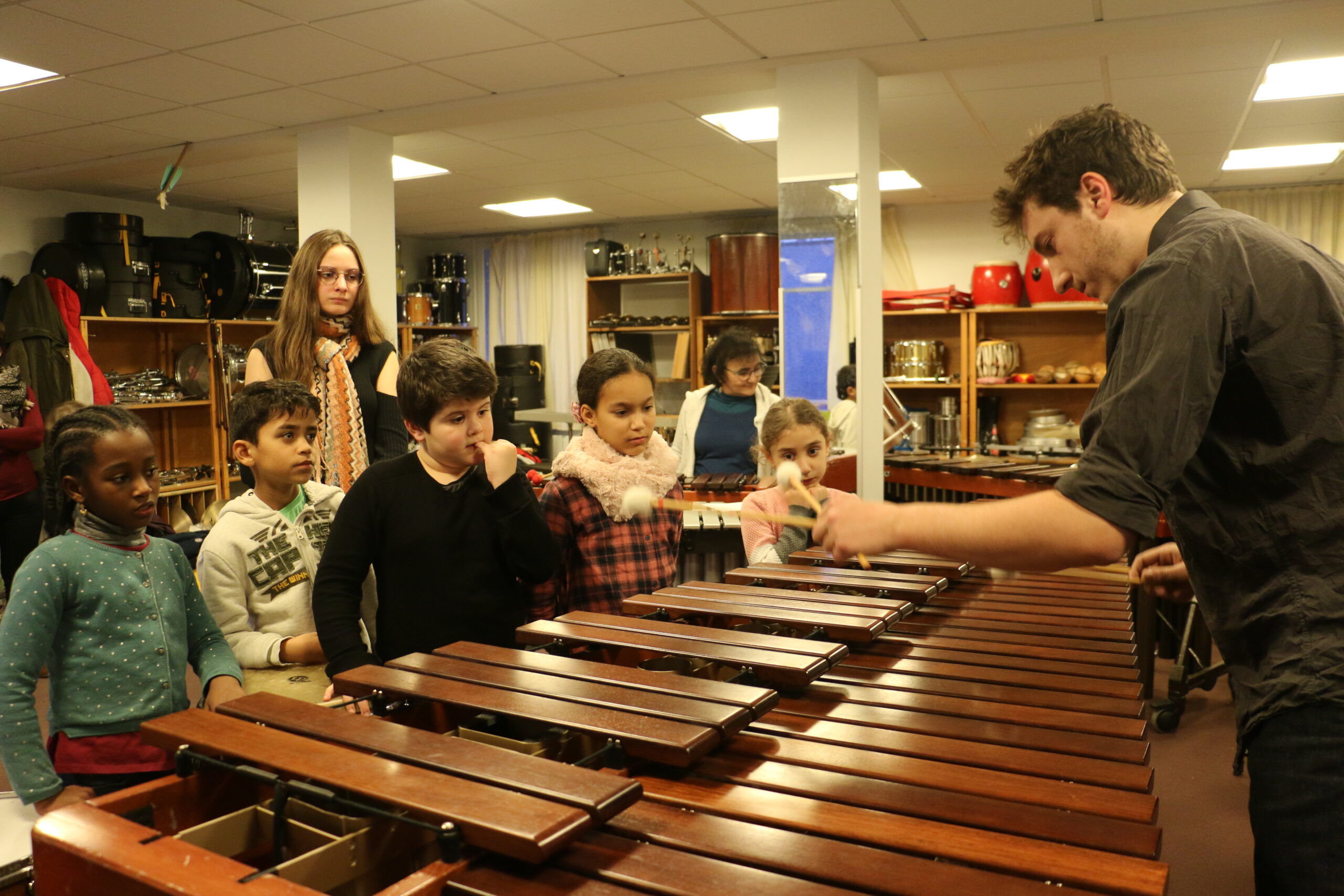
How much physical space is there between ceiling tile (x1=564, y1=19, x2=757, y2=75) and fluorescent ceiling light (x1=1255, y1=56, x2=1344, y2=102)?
2819 mm

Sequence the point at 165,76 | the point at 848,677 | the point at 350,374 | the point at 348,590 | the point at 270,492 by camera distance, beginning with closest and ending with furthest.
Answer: the point at 848,677
the point at 348,590
the point at 270,492
the point at 350,374
the point at 165,76

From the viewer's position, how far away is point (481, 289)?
10.9 meters

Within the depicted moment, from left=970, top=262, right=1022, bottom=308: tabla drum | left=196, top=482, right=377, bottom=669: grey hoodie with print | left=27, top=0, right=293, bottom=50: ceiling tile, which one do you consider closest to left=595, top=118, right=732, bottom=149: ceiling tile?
left=27, top=0, right=293, bottom=50: ceiling tile

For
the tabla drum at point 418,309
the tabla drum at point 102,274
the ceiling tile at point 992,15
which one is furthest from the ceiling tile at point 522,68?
the tabla drum at point 418,309

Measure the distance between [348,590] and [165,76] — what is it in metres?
3.99

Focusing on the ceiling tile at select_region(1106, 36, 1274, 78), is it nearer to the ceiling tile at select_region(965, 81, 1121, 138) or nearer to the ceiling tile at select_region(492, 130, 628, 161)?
the ceiling tile at select_region(965, 81, 1121, 138)

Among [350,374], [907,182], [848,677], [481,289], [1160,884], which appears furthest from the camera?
[481,289]

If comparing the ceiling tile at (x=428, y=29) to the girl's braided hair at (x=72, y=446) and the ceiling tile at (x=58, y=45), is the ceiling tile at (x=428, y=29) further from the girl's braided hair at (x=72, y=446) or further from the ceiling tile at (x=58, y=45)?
the girl's braided hair at (x=72, y=446)

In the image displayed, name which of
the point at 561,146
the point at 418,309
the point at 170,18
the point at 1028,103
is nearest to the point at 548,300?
the point at 418,309

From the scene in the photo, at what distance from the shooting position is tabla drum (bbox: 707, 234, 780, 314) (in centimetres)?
856

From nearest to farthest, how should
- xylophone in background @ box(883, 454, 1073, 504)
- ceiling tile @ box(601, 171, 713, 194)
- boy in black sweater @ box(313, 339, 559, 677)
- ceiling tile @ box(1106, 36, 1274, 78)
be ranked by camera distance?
1. boy in black sweater @ box(313, 339, 559, 677)
2. ceiling tile @ box(1106, 36, 1274, 78)
3. xylophone in background @ box(883, 454, 1073, 504)
4. ceiling tile @ box(601, 171, 713, 194)

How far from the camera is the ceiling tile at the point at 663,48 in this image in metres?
4.38

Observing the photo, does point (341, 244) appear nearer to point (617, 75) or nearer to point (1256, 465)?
point (617, 75)

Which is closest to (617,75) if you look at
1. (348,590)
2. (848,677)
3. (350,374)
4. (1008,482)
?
(350,374)
